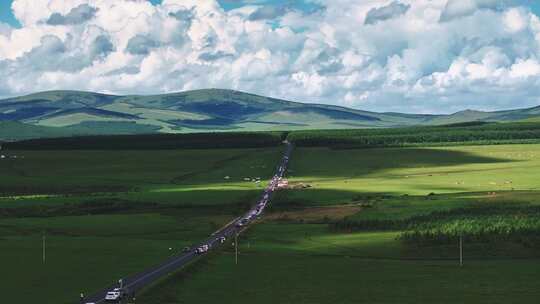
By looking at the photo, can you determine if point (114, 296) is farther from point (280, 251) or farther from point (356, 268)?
point (280, 251)

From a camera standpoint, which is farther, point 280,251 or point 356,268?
point 280,251

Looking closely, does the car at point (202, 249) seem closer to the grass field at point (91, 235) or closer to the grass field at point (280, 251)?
the grass field at point (280, 251)

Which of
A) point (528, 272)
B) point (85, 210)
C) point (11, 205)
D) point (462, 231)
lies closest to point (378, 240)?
point (462, 231)

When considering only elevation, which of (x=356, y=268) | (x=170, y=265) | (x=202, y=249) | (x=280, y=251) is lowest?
(x=356, y=268)

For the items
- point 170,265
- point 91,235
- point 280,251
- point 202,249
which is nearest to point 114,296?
point 170,265

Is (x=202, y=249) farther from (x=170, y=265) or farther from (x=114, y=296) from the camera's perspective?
(x=114, y=296)

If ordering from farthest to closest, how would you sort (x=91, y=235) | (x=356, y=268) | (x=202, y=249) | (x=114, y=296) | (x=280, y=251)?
1. (x=91, y=235)
2. (x=280, y=251)
3. (x=202, y=249)
4. (x=356, y=268)
5. (x=114, y=296)

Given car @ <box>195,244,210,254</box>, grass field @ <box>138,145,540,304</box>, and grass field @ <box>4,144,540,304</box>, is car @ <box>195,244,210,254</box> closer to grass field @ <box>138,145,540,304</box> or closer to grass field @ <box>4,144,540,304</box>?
grass field @ <box>138,145,540,304</box>

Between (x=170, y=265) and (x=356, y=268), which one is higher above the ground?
(x=170, y=265)

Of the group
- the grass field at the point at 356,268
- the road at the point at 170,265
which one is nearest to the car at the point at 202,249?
the road at the point at 170,265

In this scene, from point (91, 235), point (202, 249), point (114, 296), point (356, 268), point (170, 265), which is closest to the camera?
point (114, 296)

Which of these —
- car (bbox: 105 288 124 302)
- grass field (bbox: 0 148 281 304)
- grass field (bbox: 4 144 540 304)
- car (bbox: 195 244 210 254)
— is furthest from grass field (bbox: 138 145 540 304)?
grass field (bbox: 0 148 281 304)
